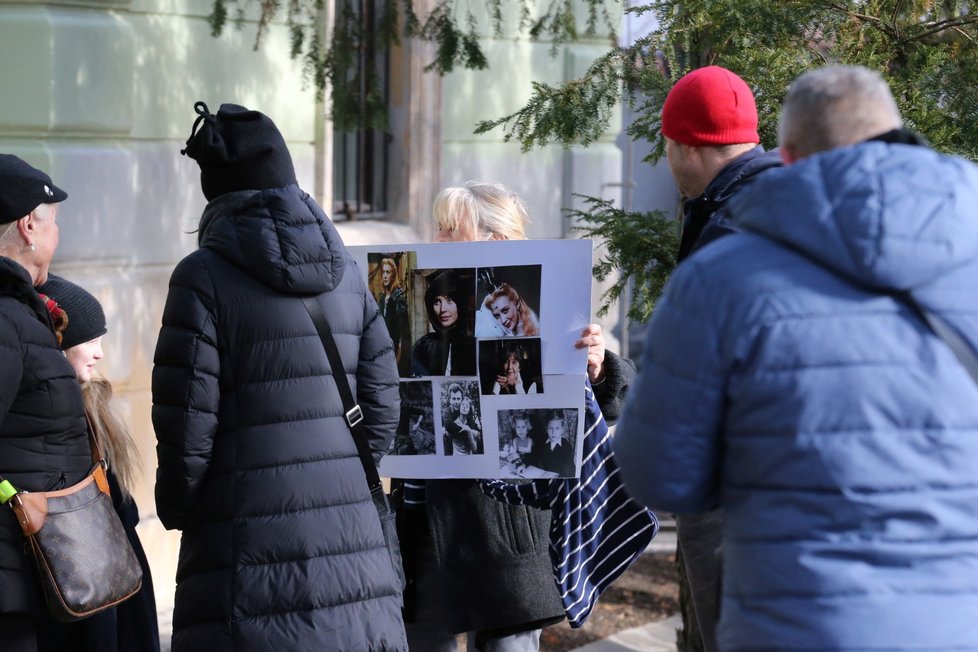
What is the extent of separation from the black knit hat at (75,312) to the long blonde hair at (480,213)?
98 cm

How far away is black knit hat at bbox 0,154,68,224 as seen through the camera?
3.48m

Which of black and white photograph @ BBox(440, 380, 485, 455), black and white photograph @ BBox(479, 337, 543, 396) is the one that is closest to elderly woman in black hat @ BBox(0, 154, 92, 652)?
black and white photograph @ BBox(440, 380, 485, 455)

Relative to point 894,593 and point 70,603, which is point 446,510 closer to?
point 70,603

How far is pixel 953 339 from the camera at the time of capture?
2.11 metres

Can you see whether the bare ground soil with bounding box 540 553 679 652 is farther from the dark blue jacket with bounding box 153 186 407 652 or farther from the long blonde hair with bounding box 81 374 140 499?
the dark blue jacket with bounding box 153 186 407 652

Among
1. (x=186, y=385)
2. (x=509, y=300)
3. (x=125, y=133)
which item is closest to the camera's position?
(x=186, y=385)

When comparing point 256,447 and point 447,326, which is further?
point 447,326

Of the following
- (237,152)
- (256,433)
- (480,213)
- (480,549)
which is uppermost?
(237,152)

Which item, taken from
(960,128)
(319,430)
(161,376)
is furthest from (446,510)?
(960,128)

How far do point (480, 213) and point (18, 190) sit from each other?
48.1 inches

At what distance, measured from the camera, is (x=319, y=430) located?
10.7 feet

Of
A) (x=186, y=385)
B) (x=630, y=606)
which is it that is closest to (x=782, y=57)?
(x=186, y=385)

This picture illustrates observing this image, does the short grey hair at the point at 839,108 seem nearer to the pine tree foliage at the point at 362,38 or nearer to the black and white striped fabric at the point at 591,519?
the black and white striped fabric at the point at 591,519

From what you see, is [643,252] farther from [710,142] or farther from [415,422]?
[710,142]
